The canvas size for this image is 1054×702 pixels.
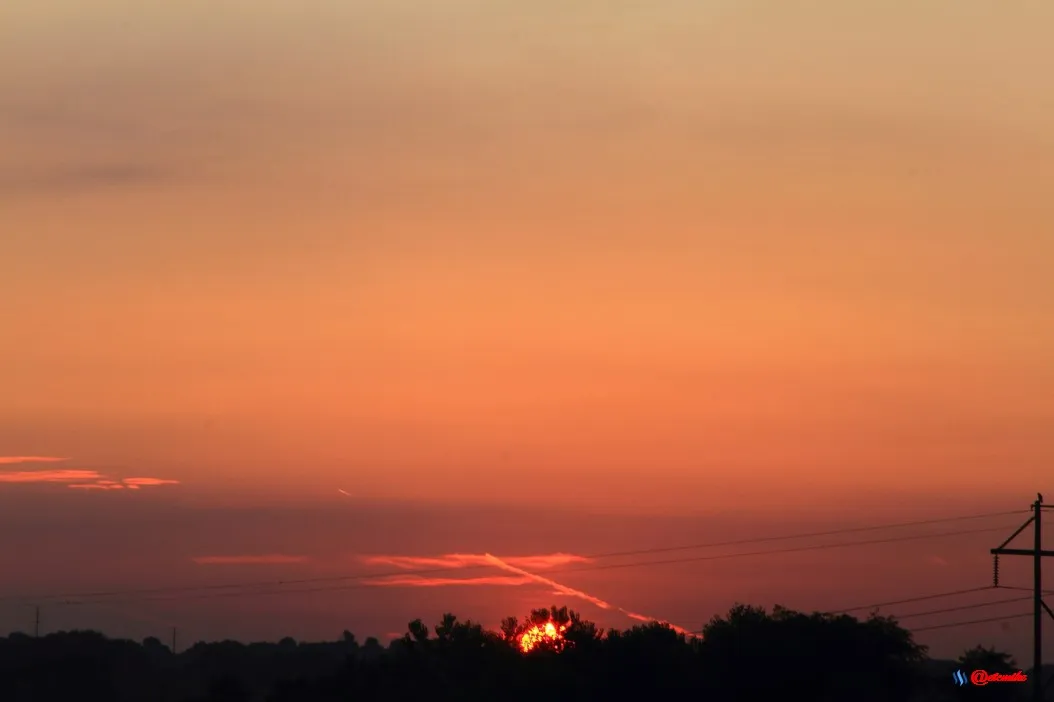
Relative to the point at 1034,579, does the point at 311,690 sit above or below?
below

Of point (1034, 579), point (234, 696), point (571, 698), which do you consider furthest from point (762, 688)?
point (234, 696)

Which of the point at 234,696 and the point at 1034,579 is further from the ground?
the point at 1034,579

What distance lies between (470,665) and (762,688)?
5405cm

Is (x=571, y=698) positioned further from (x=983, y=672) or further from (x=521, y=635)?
(x=521, y=635)

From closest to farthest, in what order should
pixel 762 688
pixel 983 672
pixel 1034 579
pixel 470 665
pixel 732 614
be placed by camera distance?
pixel 1034 579 → pixel 762 688 → pixel 983 672 → pixel 732 614 → pixel 470 665

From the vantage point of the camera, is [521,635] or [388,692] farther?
[521,635]

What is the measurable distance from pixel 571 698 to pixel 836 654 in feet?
77.1

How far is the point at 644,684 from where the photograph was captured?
13050cm

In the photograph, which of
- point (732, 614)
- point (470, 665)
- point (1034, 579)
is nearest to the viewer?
point (1034, 579)

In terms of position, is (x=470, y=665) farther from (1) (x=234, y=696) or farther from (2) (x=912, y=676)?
(2) (x=912, y=676)

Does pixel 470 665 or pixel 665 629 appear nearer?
pixel 665 629

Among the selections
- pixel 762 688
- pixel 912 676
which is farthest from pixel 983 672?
pixel 762 688

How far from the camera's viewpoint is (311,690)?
475 ft

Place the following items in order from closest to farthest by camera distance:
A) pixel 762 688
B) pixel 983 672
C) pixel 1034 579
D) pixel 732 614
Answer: pixel 1034 579, pixel 762 688, pixel 983 672, pixel 732 614
